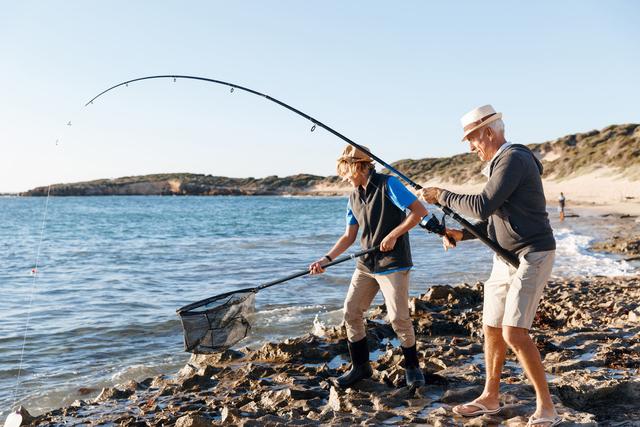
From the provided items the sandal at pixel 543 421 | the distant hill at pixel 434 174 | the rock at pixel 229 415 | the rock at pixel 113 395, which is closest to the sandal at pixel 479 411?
the sandal at pixel 543 421

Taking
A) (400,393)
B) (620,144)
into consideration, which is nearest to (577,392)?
(400,393)

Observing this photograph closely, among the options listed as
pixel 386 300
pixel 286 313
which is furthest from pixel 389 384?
pixel 286 313

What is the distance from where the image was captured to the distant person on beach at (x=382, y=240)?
16.5 ft

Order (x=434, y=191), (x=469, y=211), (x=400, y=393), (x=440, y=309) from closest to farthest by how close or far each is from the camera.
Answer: (x=469, y=211) → (x=434, y=191) → (x=400, y=393) → (x=440, y=309)

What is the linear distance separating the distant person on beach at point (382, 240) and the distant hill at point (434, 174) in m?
52.3

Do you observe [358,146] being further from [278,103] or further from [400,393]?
[400,393]

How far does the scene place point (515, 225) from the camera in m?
4.17

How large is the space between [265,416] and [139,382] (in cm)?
234

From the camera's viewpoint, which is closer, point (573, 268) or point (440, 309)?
point (440, 309)

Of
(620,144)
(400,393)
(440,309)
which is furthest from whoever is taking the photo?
(620,144)

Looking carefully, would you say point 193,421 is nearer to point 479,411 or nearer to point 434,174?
point 479,411

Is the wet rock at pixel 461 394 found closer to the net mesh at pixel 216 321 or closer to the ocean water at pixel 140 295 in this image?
the net mesh at pixel 216 321

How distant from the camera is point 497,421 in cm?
454

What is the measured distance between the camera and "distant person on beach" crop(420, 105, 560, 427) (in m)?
4.08
